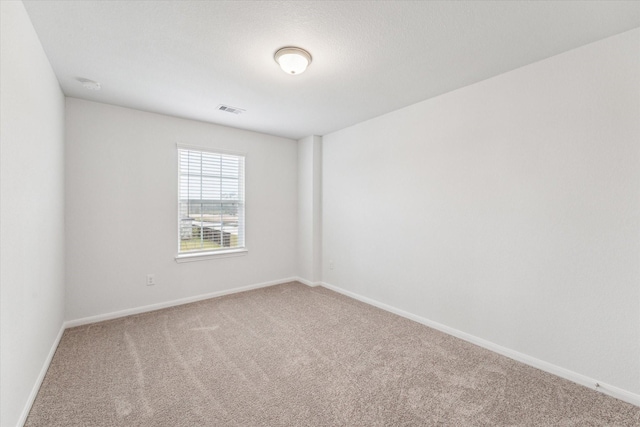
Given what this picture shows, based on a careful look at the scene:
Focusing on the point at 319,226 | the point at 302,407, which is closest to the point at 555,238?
the point at 302,407

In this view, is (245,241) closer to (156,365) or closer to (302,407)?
(156,365)

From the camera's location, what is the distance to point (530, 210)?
7.82 feet

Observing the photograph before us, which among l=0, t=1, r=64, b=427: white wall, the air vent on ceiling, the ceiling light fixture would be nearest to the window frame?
the air vent on ceiling

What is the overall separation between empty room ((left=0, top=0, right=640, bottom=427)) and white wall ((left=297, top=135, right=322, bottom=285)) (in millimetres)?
719

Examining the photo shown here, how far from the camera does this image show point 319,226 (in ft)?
15.5

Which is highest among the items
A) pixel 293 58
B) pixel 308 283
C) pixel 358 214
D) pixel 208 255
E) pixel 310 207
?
pixel 293 58

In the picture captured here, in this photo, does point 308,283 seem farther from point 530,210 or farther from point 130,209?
point 530,210

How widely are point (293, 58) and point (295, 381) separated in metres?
2.47

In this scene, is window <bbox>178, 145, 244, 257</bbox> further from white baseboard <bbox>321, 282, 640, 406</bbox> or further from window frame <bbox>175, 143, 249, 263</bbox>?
white baseboard <bbox>321, 282, 640, 406</bbox>

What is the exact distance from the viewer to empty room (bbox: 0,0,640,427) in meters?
1.79

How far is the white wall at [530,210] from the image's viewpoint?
1.97 metres

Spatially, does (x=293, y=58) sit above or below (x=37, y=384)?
above

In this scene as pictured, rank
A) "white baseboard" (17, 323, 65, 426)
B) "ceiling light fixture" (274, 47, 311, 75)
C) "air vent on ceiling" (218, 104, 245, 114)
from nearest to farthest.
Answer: "white baseboard" (17, 323, 65, 426)
"ceiling light fixture" (274, 47, 311, 75)
"air vent on ceiling" (218, 104, 245, 114)

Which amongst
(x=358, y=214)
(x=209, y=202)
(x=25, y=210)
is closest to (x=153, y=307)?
(x=209, y=202)
